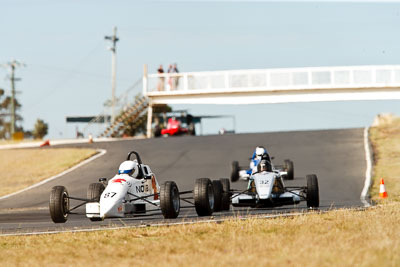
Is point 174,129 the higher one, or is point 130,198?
point 174,129

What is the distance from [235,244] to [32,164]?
30.1m

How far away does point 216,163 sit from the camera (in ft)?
114

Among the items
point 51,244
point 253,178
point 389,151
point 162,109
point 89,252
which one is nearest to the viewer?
point 89,252

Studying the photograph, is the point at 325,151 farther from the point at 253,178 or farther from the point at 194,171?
the point at 253,178

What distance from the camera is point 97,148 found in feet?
141

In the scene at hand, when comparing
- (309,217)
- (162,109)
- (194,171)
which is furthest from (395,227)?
(162,109)

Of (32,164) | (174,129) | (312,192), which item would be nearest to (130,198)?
(312,192)

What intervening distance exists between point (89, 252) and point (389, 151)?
85.5 ft

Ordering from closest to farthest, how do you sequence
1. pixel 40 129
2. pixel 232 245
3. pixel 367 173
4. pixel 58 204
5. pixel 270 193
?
pixel 232 245
pixel 58 204
pixel 270 193
pixel 367 173
pixel 40 129

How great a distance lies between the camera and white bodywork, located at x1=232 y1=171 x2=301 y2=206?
19.4 m

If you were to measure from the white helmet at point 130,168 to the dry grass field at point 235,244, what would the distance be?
129 inches

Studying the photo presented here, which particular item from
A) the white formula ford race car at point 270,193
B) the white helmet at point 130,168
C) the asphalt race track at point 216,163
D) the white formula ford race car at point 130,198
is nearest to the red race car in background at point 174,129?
the asphalt race track at point 216,163

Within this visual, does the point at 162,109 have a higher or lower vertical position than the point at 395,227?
higher

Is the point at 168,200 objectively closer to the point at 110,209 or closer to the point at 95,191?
the point at 110,209
